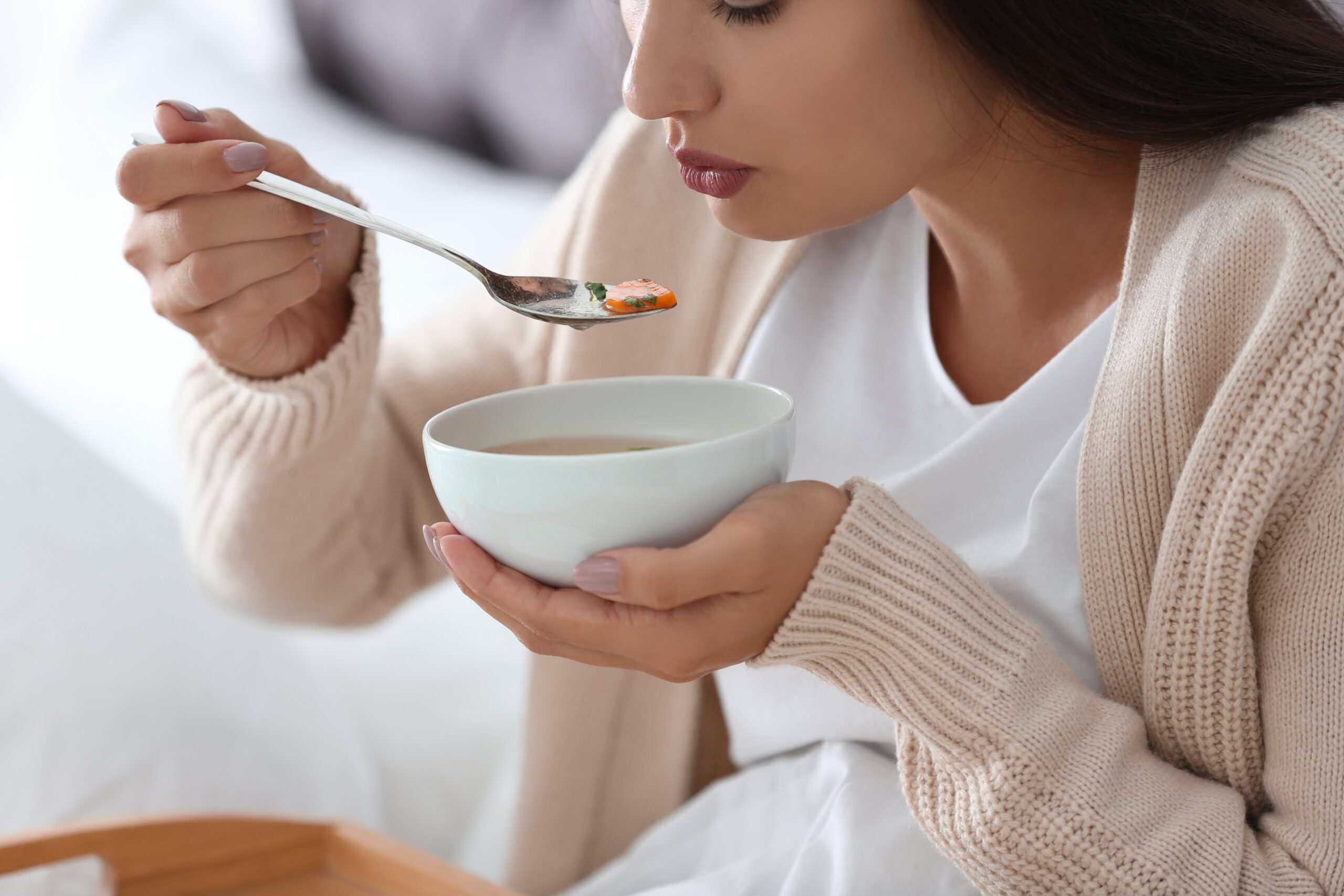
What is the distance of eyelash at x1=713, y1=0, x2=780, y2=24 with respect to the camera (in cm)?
58

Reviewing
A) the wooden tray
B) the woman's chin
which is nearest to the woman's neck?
the woman's chin

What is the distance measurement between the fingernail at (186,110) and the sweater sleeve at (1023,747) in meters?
0.42

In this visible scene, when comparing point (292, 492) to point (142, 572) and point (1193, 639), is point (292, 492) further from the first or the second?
point (1193, 639)

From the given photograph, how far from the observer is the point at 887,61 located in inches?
24.0

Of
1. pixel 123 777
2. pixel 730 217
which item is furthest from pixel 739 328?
pixel 123 777

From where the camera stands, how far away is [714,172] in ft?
2.10

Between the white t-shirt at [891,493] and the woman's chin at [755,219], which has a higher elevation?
the woman's chin at [755,219]

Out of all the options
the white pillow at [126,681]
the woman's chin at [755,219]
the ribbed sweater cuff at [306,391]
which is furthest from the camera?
the white pillow at [126,681]

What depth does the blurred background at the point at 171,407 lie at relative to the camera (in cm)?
106

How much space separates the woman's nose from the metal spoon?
0.12m

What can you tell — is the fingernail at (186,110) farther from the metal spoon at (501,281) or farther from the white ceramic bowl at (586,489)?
the white ceramic bowl at (586,489)

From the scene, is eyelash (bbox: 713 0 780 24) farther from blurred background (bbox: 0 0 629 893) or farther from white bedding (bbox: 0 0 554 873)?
white bedding (bbox: 0 0 554 873)

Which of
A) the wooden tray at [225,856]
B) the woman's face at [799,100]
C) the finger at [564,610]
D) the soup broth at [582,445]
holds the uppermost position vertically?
the woman's face at [799,100]

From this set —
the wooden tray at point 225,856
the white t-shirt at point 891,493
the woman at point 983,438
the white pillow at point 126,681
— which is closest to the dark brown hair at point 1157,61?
the woman at point 983,438
